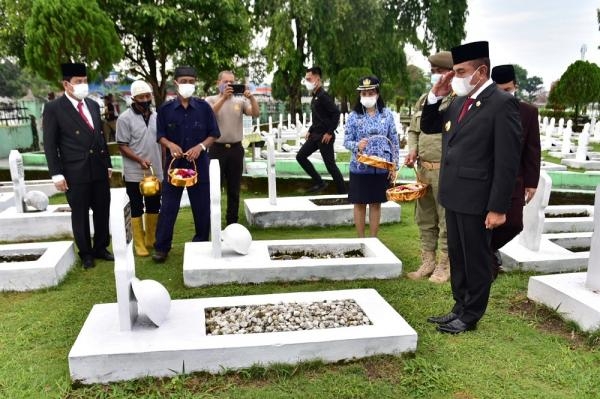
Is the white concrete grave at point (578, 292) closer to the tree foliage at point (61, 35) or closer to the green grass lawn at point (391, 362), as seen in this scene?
the green grass lawn at point (391, 362)

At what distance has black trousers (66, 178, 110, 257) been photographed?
4.95 meters

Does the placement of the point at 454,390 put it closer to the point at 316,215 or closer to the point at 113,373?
the point at 113,373

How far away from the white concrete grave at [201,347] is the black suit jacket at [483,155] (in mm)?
962

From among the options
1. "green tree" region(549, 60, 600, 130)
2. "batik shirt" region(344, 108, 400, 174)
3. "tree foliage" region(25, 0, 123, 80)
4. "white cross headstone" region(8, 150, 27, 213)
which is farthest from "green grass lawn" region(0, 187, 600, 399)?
"green tree" region(549, 60, 600, 130)

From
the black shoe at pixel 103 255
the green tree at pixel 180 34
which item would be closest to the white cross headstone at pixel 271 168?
the black shoe at pixel 103 255

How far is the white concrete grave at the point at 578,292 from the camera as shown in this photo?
11.4 ft

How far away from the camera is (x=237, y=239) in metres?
4.67

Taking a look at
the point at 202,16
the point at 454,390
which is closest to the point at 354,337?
the point at 454,390

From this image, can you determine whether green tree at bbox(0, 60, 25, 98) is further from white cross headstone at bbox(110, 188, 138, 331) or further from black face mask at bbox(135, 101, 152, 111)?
white cross headstone at bbox(110, 188, 138, 331)

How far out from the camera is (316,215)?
662 cm

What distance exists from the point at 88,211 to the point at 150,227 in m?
0.75

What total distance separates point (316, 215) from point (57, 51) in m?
8.28

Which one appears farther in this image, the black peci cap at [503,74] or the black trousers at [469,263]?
the black peci cap at [503,74]

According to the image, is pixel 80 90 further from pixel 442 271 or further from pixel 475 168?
pixel 442 271
